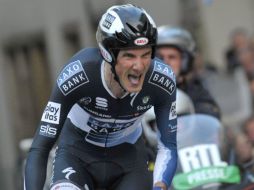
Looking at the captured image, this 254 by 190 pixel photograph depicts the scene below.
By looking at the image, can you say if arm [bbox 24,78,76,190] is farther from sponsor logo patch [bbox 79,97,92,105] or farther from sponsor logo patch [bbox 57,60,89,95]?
sponsor logo patch [bbox 79,97,92,105]

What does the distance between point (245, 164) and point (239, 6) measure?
12.7 metres

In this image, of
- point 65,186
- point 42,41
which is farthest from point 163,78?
point 42,41

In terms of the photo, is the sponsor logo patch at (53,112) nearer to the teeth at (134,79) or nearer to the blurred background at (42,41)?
the teeth at (134,79)

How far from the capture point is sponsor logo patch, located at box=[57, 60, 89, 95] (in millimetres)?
5859

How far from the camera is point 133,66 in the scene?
18.5 feet

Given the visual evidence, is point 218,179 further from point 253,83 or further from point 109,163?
point 253,83

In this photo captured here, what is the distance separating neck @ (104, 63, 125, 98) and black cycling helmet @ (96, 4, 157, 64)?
0.20 m

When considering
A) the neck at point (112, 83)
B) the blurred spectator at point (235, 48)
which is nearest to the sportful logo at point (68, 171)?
the neck at point (112, 83)

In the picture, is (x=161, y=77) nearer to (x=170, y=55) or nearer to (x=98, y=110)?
(x=98, y=110)

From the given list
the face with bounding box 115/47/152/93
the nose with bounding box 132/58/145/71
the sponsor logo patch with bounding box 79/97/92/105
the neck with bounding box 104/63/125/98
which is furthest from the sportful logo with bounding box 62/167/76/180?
the nose with bounding box 132/58/145/71

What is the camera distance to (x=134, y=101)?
239 inches

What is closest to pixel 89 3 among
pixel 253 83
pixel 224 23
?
pixel 224 23

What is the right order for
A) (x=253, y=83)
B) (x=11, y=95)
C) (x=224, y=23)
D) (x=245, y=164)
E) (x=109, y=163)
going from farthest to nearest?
(x=224, y=23) → (x=11, y=95) → (x=253, y=83) → (x=245, y=164) → (x=109, y=163)

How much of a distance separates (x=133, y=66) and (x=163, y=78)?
0.44 meters
